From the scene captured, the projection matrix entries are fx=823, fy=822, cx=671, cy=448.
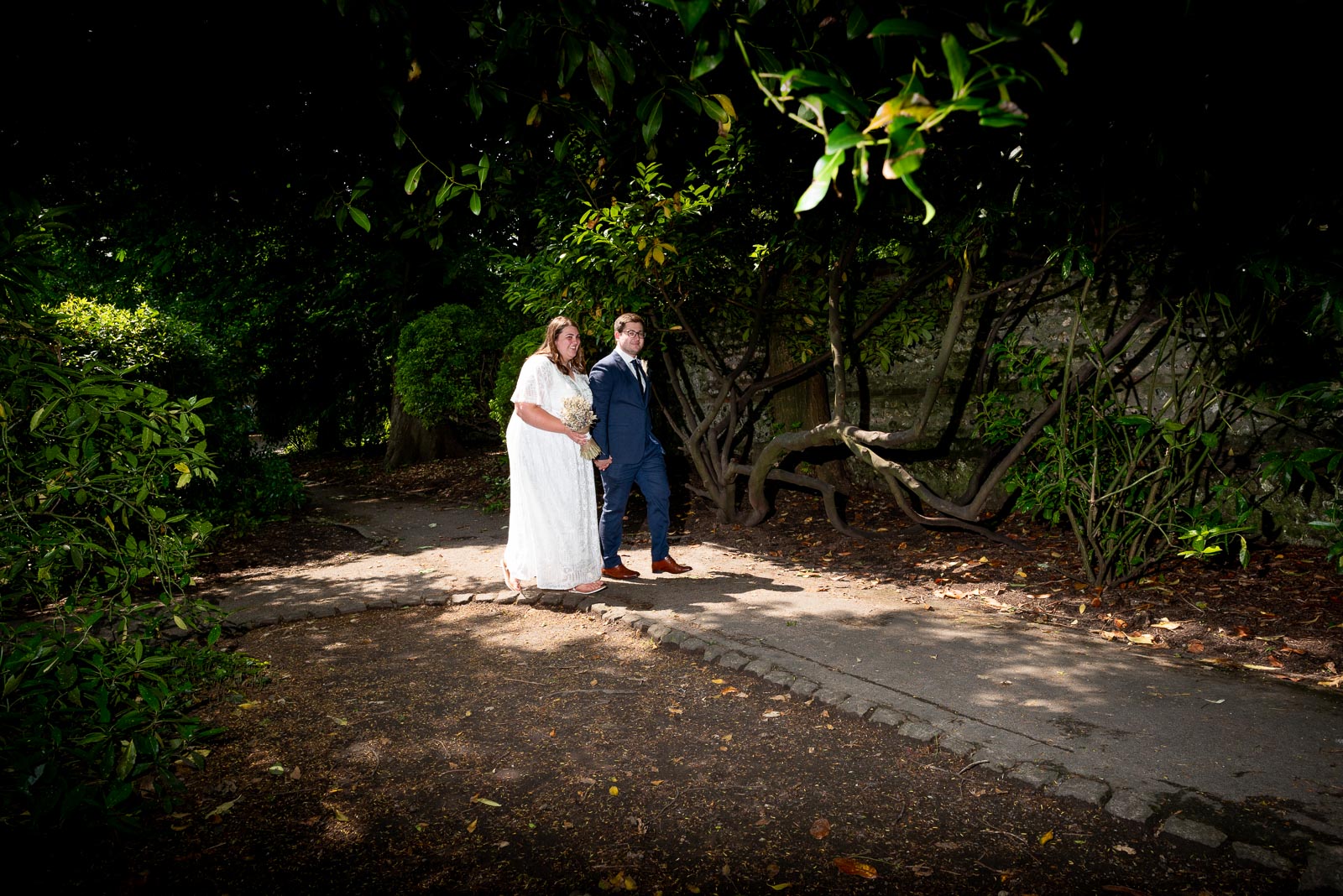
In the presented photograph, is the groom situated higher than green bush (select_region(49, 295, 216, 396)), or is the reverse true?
green bush (select_region(49, 295, 216, 396))

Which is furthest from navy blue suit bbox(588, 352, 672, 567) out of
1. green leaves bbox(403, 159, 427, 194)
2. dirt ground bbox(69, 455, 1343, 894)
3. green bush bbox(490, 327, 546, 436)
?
green leaves bbox(403, 159, 427, 194)

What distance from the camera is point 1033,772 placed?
318 cm

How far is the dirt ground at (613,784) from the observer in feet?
8.72

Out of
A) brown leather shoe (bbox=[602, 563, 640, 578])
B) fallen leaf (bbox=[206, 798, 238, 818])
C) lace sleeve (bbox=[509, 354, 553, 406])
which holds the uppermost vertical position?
lace sleeve (bbox=[509, 354, 553, 406])

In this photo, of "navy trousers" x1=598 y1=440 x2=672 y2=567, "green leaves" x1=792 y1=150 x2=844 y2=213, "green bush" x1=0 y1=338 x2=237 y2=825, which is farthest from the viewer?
"navy trousers" x1=598 y1=440 x2=672 y2=567

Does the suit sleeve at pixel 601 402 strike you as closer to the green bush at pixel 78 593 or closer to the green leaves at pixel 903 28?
the green bush at pixel 78 593

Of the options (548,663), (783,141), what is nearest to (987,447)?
(783,141)

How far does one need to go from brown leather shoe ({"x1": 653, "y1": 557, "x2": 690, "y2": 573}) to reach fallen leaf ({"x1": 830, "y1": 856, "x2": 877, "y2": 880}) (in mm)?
4008

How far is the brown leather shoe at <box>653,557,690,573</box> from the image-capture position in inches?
262

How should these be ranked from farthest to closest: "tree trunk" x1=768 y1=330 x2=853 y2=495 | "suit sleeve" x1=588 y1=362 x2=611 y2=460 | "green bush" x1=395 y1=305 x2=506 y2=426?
"green bush" x1=395 y1=305 x2=506 y2=426 → "tree trunk" x1=768 y1=330 x2=853 y2=495 → "suit sleeve" x1=588 y1=362 x2=611 y2=460

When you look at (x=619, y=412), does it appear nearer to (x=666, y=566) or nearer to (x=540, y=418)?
(x=540, y=418)

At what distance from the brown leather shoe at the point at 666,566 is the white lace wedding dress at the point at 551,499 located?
680mm

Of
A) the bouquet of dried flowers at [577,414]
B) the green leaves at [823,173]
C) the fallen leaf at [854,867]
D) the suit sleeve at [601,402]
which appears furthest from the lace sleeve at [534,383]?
the green leaves at [823,173]

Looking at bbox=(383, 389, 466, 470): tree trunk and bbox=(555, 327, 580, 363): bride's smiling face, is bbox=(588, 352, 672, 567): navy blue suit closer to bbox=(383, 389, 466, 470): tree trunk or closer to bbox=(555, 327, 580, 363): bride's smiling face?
bbox=(555, 327, 580, 363): bride's smiling face
